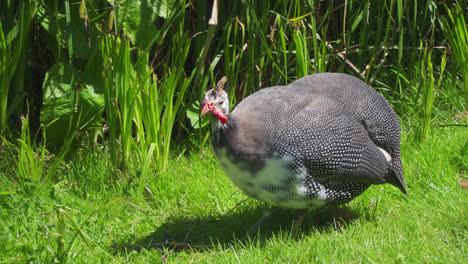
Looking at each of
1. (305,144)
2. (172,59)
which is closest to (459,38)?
(305,144)

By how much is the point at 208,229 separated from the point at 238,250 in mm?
401

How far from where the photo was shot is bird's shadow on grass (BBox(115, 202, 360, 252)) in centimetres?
333

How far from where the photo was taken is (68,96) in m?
3.78

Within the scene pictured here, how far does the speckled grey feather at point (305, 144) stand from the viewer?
10.0ft

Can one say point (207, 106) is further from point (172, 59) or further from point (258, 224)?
point (172, 59)

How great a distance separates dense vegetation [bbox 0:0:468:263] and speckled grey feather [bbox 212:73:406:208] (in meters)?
0.25

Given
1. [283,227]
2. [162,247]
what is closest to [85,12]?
[162,247]

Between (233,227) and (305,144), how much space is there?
0.72m

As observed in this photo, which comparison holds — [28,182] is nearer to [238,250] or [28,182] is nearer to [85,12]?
[85,12]

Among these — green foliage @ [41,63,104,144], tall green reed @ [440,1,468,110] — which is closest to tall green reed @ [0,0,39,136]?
green foliage @ [41,63,104,144]

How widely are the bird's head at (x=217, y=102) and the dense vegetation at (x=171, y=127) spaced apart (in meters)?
0.64

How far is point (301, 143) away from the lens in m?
3.09

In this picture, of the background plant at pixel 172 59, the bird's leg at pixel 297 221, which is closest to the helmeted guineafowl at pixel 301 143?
the bird's leg at pixel 297 221

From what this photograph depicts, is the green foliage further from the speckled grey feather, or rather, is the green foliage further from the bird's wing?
the bird's wing
